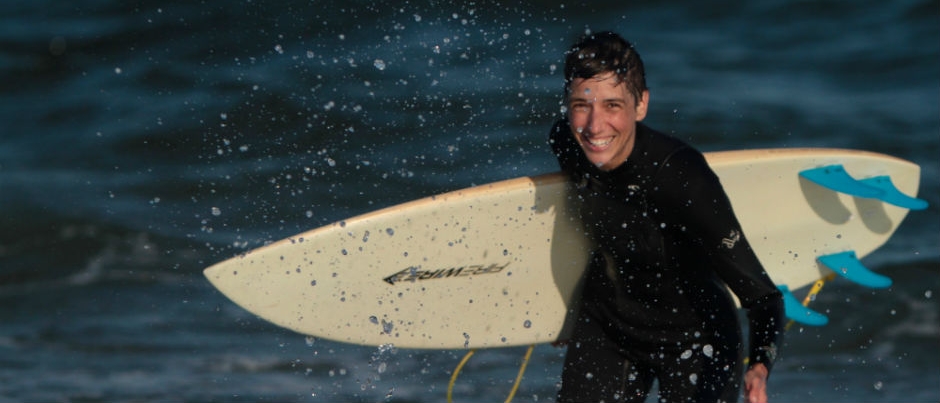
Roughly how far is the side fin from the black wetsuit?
111 centimetres

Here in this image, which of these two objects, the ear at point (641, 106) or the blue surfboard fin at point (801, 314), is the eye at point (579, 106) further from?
the blue surfboard fin at point (801, 314)

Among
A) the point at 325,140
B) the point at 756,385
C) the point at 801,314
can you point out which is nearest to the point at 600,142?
the point at 756,385

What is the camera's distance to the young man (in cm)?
278

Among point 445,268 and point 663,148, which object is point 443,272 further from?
point 663,148

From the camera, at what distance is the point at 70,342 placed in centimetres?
528

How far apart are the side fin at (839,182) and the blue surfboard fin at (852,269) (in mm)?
245

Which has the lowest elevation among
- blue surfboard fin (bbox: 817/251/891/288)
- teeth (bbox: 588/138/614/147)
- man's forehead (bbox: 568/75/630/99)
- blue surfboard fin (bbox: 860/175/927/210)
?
blue surfboard fin (bbox: 817/251/891/288)

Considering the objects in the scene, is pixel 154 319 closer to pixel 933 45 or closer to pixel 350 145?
pixel 350 145

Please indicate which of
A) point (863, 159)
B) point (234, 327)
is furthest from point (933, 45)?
point (234, 327)

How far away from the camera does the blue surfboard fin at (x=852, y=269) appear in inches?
157

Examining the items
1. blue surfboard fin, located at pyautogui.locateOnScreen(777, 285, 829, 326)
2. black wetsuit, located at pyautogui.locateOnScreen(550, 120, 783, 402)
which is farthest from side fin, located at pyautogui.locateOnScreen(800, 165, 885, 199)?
black wetsuit, located at pyautogui.locateOnScreen(550, 120, 783, 402)

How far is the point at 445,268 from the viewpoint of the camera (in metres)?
3.68

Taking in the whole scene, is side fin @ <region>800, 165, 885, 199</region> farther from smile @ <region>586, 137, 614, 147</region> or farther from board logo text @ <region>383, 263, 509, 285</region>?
smile @ <region>586, 137, 614, 147</region>

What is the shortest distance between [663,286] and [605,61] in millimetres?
598
